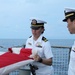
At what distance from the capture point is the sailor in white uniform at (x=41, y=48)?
185 inches

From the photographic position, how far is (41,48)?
476 centimetres

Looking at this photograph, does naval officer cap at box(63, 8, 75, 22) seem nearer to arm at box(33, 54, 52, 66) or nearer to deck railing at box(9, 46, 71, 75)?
arm at box(33, 54, 52, 66)

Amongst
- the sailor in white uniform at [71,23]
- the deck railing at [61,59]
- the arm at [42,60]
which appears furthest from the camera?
the deck railing at [61,59]

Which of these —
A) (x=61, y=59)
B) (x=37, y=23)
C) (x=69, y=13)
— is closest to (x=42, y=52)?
(x=37, y=23)

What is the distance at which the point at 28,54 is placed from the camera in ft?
15.3

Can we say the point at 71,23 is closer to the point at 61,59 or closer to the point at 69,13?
the point at 69,13

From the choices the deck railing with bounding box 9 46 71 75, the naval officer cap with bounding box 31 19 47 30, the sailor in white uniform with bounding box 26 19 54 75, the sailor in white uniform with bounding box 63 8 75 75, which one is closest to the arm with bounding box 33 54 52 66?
the sailor in white uniform with bounding box 26 19 54 75

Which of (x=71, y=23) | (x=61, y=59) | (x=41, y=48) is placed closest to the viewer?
(x=71, y=23)

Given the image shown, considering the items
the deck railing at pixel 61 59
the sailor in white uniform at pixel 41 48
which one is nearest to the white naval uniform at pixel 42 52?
the sailor in white uniform at pixel 41 48

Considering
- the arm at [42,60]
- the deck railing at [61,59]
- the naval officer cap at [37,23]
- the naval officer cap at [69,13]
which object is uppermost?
the naval officer cap at [69,13]

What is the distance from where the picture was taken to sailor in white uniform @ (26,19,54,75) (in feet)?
15.5

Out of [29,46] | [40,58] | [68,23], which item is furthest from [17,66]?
[68,23]

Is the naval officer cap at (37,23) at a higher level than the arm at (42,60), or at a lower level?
higher

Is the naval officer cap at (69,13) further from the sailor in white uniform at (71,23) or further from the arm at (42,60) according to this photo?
the arm at (42,60)
